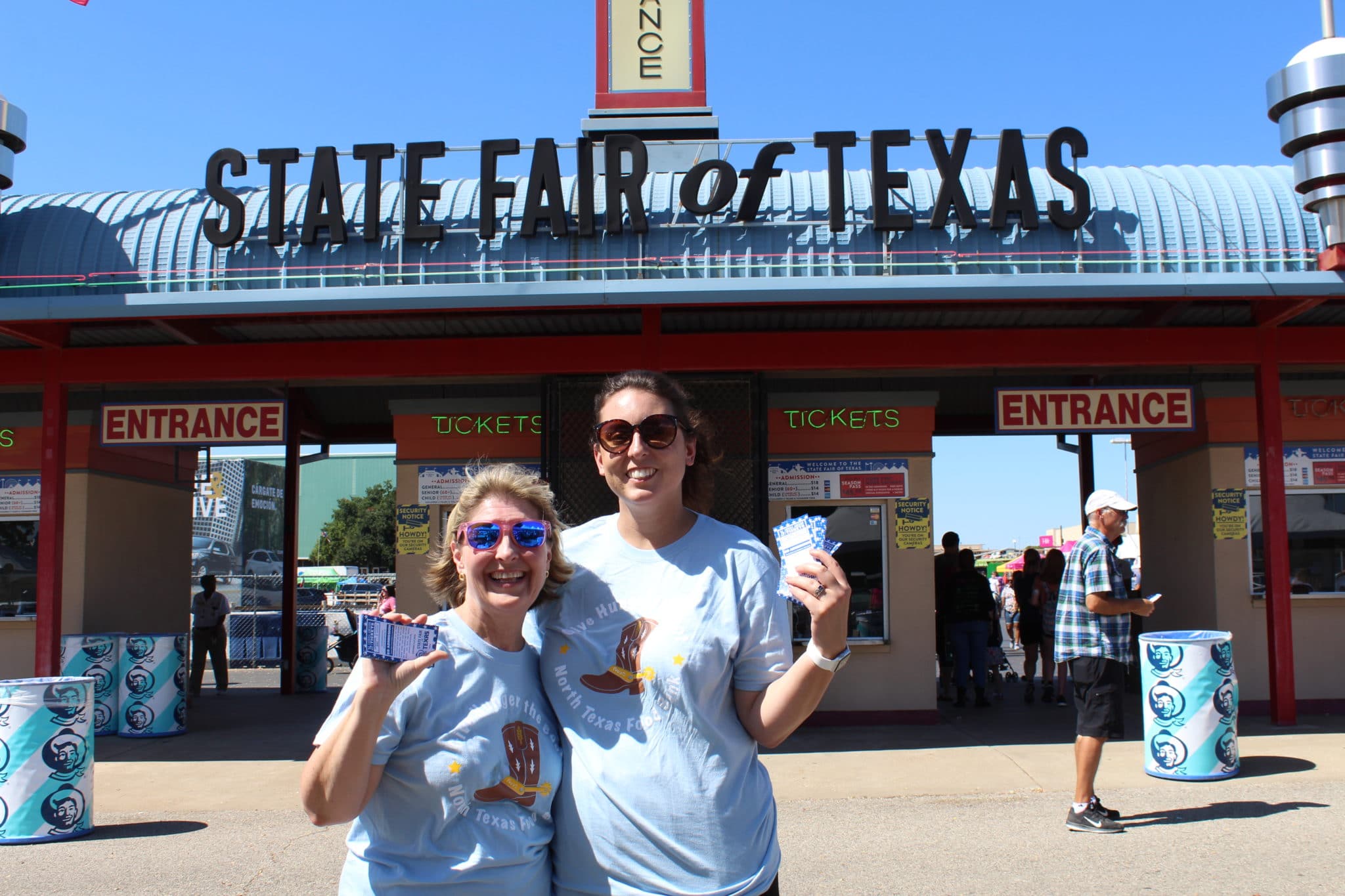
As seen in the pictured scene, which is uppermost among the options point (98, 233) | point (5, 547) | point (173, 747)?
point (98, 233)

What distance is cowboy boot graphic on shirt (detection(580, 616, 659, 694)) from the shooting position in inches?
91.2

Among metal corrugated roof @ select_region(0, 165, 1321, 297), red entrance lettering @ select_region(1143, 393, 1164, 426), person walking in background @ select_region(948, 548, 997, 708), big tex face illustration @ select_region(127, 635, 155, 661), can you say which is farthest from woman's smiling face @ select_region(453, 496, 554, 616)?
person walking in background @ select_region(948, 548, 997, 708)

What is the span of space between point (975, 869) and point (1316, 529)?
714 centimetres

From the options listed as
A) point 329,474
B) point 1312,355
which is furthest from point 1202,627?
point 329,474

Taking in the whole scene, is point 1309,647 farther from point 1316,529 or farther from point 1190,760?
point 1190,760

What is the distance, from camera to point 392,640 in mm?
2051

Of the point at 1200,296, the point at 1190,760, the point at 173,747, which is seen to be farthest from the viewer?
the point at 173,747

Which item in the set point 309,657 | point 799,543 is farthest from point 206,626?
point 799,543

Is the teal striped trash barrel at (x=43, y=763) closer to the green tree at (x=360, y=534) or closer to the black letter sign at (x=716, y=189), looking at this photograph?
the black letter sign at (x=716, y=189)

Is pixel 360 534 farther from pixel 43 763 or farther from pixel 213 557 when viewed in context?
pixel 43 763

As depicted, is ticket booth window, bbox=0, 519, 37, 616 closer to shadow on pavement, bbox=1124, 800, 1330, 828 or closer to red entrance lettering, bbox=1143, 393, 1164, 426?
shadow on pavement, bbox=1124, 800, 1330, 828

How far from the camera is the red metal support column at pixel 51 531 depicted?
887 centimetres

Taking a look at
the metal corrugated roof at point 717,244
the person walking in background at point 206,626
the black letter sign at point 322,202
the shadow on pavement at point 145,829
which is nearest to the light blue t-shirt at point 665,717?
the shadow on pavement at point 145,829

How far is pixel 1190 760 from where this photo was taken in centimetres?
711
